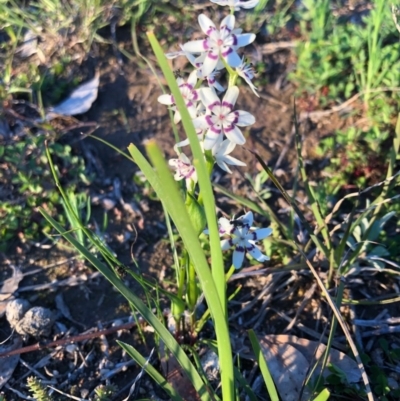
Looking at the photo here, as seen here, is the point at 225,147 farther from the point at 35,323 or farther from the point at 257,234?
the point at 35,323

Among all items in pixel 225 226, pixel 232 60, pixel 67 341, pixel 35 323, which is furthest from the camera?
pixel 35 323

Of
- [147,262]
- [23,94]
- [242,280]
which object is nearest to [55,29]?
[23,94]

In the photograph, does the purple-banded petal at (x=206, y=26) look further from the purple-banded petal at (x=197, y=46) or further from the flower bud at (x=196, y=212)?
the flower bud at (x=196, y=212)

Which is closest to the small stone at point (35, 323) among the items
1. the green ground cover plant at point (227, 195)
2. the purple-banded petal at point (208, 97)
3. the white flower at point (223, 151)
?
the green ground cover plant at point (227, 195)

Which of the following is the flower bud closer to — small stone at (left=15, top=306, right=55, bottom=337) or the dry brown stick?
the dry brown stick

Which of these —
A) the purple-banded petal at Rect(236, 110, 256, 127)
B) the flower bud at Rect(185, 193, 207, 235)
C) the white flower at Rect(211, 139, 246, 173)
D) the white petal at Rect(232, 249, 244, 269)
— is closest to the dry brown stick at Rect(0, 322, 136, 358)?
the white petal at Rect(232, 249, 244, 269)

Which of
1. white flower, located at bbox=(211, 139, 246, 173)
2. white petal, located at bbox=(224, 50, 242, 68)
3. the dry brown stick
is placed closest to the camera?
white petal, located at bbox=(224, 50, 242, 68)

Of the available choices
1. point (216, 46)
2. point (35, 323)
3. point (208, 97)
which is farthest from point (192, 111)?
point (35, 323)
